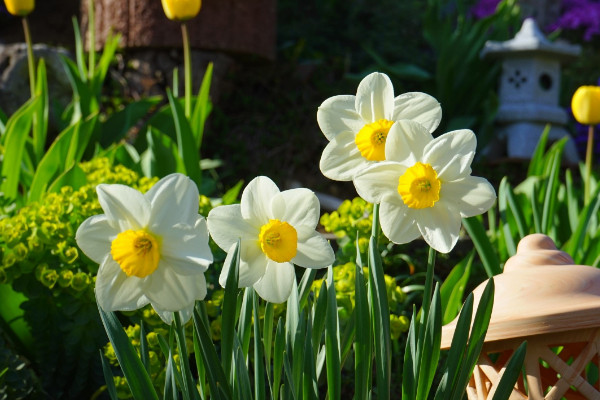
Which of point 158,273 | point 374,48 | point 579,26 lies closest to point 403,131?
point 158,273

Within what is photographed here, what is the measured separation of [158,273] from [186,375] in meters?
0.23

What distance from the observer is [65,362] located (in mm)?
1851

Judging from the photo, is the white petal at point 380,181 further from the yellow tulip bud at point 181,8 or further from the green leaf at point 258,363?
the yellow tulip bud at point 181,8

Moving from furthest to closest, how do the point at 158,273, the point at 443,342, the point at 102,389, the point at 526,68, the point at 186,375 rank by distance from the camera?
the point at 526,68
the point at 102,389
the point at 443,342
the point at 186,375
the point at 158,273

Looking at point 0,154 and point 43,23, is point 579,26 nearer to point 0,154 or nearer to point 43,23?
point 43,23

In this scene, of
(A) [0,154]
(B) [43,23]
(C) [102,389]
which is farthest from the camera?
(B) [43,23]

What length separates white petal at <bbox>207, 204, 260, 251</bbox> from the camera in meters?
1.00

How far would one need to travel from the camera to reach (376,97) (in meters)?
1.04

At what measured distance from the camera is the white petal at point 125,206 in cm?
91

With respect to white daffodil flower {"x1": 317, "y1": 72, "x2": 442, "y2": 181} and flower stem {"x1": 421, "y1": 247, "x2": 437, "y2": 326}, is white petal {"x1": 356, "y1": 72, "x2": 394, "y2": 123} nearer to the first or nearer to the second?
white daffodil flower {"x1": 317, "y1": 72, "x2": 442, "y2": 181}

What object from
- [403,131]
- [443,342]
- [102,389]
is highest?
[403,131]

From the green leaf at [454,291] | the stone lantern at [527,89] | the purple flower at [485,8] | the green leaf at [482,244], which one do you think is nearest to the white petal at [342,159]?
the green leaf at [454,291]

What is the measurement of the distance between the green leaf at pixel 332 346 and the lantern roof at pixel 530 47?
367cm

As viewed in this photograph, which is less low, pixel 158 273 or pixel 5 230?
pixel 158 273
